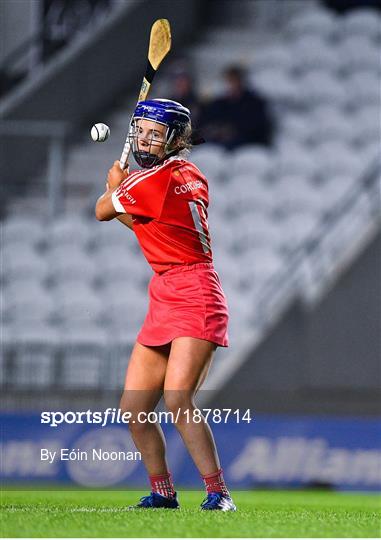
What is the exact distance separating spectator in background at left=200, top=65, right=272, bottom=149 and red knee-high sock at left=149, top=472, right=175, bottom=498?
8.53 meters

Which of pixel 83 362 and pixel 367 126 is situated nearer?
pixel 83 362

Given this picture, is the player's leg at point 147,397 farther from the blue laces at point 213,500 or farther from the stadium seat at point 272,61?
the stadium seat at point 272,61

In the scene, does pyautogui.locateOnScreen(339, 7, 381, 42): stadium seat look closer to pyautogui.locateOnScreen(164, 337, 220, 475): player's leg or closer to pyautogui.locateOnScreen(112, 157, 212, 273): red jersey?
pyautogui.locateOnScreen(112, 157, 212, 273): red jersey

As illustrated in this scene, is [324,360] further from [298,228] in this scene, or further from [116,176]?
[116,176]

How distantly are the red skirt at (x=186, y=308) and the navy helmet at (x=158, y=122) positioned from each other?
1.62 feet

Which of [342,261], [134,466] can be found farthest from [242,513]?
[342,261]

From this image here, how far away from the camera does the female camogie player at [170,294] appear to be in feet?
18.1

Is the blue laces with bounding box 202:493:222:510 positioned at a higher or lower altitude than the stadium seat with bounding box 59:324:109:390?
higher

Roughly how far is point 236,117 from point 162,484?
8787mm

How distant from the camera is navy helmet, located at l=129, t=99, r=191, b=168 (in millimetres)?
5730

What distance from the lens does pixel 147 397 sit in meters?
5.64

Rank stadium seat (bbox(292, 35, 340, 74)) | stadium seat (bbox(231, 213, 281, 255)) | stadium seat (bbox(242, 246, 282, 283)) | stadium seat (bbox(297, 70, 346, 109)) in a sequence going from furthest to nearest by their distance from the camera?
stadium seat (bbox(292, 35, 340, 74)), stadium seat (bbox(297, 70, 346, 109)), stadium seat (bbox(231, 213, 281, 255)), stadium seat (bbox(242, 246, 282, 283))

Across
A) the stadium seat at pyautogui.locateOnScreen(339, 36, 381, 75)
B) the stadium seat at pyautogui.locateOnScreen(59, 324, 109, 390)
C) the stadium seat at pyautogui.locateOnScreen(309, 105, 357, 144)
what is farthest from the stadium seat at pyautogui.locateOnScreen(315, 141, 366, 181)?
the stadium seat at pyautogui.locateOnScreen(59, 324, 109, 390)

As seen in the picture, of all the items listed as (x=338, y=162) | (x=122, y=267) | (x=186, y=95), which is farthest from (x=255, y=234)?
(x=186, y=95)
